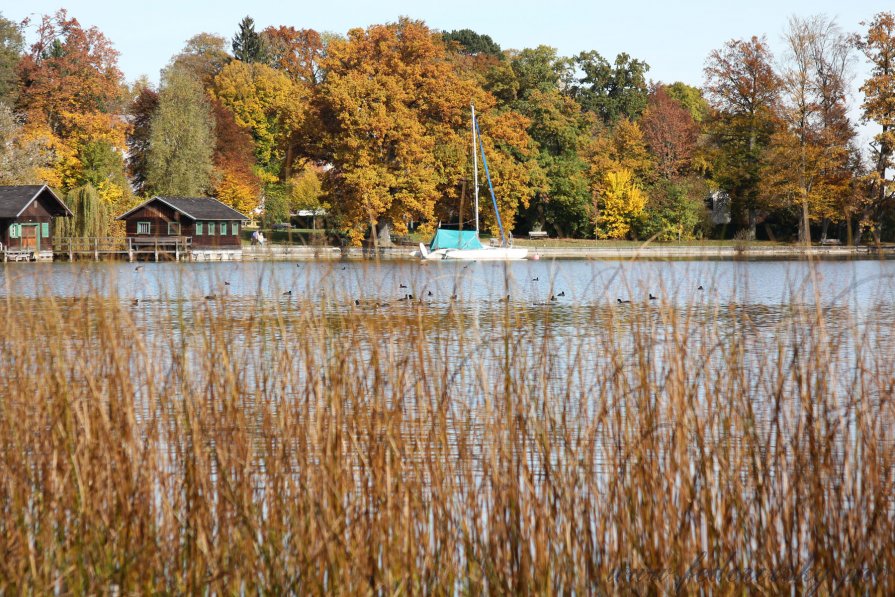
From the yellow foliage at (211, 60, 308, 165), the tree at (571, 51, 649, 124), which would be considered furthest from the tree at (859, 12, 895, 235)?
the yellow foliage at (211, 60, 308, 165)

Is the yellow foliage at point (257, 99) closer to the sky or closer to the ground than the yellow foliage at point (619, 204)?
closer to the sky

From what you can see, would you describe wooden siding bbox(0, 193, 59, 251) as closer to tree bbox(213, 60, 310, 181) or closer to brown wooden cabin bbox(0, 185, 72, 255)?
brown wooden cabin bbox(0, 185, 72, 255)

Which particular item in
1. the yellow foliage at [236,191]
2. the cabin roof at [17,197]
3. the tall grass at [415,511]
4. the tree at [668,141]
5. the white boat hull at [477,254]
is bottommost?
the tall grass at [415,511]

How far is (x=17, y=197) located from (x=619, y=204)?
1033 inches

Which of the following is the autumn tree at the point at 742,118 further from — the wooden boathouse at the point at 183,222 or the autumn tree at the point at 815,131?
the wooden boathouse at the point at 183,222

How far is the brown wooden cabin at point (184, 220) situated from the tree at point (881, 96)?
2751cm

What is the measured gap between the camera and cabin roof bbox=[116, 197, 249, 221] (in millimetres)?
47750

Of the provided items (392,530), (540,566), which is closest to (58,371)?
(392,530)

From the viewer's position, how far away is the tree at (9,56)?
162ft

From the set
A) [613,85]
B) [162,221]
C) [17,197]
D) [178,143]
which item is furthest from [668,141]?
[17,197]

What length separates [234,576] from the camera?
11.6 feet

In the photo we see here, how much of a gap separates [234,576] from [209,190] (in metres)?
54.8

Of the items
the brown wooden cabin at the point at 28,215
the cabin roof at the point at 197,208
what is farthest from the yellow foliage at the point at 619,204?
the brown wooden cabin at the point at 28,215

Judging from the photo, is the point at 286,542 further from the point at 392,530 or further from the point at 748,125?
the point at 748,125
